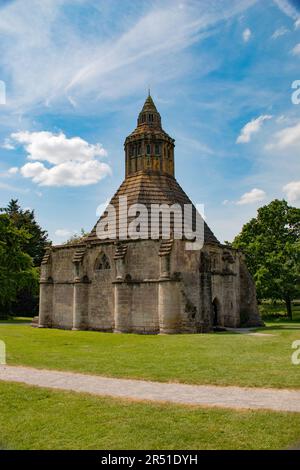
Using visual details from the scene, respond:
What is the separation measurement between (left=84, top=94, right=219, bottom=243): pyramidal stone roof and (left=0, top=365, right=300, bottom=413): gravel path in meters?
16.5

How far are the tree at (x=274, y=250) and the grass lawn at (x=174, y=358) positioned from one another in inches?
706

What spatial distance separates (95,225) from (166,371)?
19450mm

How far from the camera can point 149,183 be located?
30.3m

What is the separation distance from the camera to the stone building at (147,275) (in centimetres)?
2420

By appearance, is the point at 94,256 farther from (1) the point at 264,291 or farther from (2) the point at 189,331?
(1) the point at 264,291

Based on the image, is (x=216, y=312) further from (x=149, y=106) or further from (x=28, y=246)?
(x=28, y=246)

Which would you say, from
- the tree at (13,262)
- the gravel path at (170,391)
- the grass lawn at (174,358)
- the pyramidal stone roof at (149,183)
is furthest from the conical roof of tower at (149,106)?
the gravel path at (170,391)

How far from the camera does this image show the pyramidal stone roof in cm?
2886

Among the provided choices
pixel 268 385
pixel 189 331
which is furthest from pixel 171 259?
pixel 268 385

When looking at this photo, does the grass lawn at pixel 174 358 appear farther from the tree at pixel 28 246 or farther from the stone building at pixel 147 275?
the tree at pixel 28 246

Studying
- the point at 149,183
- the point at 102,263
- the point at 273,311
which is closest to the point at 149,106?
the point at 149,183

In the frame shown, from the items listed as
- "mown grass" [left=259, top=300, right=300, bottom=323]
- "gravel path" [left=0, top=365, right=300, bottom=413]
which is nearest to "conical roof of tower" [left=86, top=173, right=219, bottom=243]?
"mown grass" [left=259, top=300, right=300, bottom=323]

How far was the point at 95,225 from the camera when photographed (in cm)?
3041

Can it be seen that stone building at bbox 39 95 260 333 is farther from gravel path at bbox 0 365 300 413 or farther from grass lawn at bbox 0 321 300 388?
gravel path at bbox 0 365 300 413
